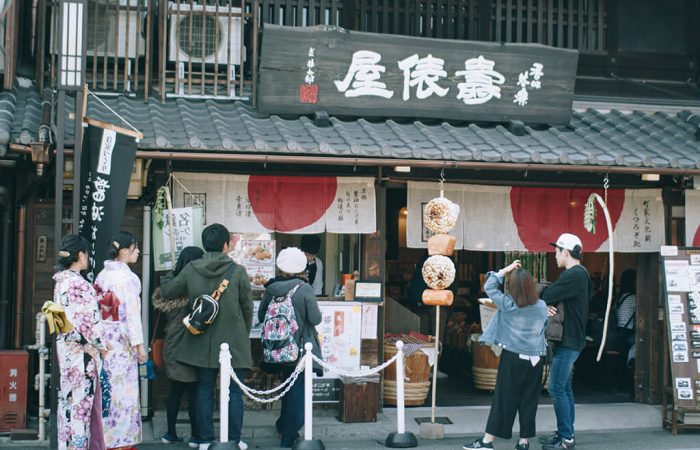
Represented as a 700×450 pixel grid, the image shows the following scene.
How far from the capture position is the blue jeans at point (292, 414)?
9750 millimetres

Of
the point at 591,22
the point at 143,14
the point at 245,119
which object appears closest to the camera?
the point at 245,119

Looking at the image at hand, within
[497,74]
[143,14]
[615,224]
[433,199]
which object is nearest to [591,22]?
[497,74]

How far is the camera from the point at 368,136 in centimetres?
1094

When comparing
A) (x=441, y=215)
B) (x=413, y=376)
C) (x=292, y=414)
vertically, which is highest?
(x=441, y=215)

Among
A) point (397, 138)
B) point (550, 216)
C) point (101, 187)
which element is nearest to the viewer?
point (101, 187)

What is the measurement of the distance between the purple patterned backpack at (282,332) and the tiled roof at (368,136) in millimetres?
1752

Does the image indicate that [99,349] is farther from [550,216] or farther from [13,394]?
[550,216]

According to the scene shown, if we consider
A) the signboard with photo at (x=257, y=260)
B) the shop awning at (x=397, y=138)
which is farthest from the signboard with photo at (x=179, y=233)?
the shop awning at (x=397, y=138)

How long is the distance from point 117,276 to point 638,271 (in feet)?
23.7

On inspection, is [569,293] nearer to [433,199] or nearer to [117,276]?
[433,199]

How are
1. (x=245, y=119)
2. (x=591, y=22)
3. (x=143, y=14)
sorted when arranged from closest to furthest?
(x=245, y=119), (x=143, y=14), (x=591, y=22)

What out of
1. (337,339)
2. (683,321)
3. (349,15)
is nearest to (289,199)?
(337,339)

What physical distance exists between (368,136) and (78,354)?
4.30 m

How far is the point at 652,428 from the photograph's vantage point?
1171 cm
